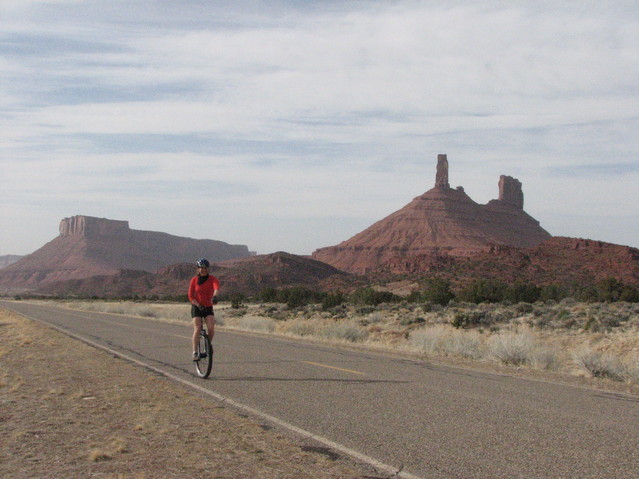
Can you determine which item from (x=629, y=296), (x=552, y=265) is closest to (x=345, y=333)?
(x=629, y=296)

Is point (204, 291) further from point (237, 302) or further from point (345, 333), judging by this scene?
point (237, 302)

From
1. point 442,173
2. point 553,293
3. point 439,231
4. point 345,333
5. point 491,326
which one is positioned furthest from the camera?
point 442,173

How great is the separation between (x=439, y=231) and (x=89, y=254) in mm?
94233

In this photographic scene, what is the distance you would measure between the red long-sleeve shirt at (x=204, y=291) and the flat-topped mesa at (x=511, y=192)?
14799 cm

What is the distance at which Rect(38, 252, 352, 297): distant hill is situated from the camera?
96.5 m

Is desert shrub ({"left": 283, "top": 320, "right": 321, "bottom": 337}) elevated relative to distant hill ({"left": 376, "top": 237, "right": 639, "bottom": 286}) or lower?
lower

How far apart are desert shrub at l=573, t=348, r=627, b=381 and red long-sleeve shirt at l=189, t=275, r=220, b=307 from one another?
7372 mm

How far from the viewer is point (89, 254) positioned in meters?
162

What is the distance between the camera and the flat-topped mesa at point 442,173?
468 ft

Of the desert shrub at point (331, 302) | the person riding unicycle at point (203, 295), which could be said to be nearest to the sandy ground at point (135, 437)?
the person riding unicycle at point (203, 295)

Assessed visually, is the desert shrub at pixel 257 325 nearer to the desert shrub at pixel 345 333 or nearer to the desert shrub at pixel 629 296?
the desert shrub at pixel 345 333

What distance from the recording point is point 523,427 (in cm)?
666

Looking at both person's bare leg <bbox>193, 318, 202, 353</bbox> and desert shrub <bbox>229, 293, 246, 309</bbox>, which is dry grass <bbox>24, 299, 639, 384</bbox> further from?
desert shrub <bbox>229, 293, 246, 309</bbox>

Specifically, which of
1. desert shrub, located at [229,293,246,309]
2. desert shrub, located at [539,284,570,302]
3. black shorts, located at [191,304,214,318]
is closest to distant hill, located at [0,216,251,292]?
desert shrub, located at [229,293,246,309]
